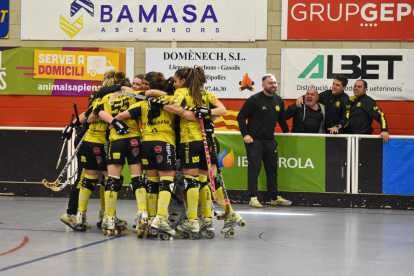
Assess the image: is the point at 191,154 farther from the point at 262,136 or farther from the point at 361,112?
the point at 361,112

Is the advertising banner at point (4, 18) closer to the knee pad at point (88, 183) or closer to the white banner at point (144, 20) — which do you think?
the white banner at point (144, 20)

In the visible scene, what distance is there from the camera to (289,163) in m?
8.56

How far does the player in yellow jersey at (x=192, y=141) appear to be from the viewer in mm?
5367

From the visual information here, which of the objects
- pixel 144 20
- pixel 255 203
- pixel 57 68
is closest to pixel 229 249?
pixel 255 203

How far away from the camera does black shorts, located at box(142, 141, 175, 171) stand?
17.5ft

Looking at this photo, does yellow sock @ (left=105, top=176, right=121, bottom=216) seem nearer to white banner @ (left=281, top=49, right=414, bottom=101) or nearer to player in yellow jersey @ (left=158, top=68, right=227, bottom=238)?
player in yellow jersey @ (left=158, top=68, right=227, bottom=238)

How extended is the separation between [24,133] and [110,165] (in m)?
4.10

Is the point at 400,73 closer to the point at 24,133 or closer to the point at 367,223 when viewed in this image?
the point at 367,223

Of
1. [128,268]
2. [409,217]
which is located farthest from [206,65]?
[128,268]

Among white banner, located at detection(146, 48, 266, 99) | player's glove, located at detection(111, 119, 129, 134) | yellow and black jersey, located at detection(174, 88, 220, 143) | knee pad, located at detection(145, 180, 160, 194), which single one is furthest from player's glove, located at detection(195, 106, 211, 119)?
white banner, located at detection(146, 48, 266, 99)

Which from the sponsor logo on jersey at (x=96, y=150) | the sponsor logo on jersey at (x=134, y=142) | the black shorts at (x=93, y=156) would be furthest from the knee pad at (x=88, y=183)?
the sponsor logo on jersey at (x=134, y=142)

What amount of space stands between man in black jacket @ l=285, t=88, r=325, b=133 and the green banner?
305mm

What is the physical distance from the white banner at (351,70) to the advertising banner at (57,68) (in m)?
3.15

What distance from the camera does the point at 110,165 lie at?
18.4 feet
